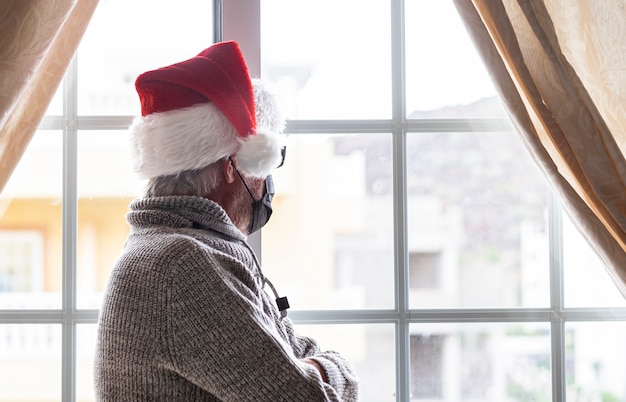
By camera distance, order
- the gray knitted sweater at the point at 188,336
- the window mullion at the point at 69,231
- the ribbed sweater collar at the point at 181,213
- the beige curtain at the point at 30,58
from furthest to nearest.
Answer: the window mullion at the point at 69,231 → the beige curtain at the point at 30,58 → the ribbed sweater collar at the point at 181,213 → the gray knitted sweater at the point at 188,336

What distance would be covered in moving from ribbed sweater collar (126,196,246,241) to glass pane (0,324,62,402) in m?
0.66

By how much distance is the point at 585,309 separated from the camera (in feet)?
5.53

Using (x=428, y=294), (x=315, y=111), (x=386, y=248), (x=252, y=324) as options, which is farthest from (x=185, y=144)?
(x=428, y=294)

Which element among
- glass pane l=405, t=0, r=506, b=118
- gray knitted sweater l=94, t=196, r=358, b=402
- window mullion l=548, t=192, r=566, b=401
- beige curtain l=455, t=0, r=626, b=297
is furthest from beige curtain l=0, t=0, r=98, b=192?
window mullion l=548, t=192, r=566, b=401

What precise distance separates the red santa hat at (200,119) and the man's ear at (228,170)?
0.02 metres

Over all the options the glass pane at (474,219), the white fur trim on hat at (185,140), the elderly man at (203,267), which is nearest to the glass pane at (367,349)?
the glass pane at (474,219)

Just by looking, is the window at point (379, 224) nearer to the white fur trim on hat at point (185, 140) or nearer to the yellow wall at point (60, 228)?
the yellow wall at point (60, 228)

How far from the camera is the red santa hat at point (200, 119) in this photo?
1.23m

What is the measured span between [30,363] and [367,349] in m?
0.88

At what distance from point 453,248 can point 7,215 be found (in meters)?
1.16

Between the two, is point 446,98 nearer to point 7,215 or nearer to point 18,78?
point 18,78

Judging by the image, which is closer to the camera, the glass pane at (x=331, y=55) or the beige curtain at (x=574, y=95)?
the beige curtain at (x=574, y=95)

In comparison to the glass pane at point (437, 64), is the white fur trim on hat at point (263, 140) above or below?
below

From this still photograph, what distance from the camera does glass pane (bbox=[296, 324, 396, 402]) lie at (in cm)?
170
